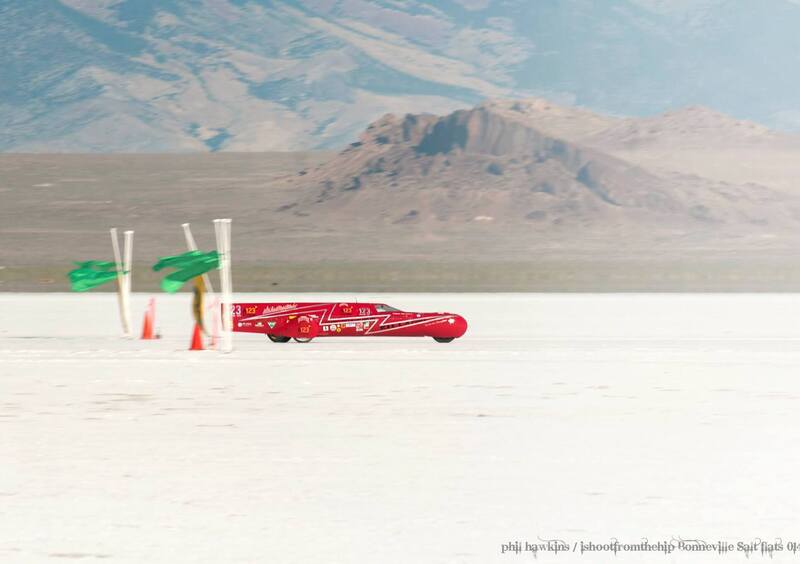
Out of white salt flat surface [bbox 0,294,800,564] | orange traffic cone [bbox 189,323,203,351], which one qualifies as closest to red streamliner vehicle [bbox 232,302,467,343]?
orange traffic cone [bbox 189,323,203,351]

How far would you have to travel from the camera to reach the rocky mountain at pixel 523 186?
388ft

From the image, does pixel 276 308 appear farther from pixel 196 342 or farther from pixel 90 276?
pixel 90 276

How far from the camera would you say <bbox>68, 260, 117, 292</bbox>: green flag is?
31.1 meters

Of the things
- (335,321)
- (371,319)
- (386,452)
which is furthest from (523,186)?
(386,452)

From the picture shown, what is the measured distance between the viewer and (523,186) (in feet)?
409

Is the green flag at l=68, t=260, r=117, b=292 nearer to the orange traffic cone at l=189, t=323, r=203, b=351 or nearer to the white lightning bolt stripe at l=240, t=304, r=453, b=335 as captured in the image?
the orange traffic cone at l=189, t=323, r=203, b=351

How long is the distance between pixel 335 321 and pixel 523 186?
9816 cm

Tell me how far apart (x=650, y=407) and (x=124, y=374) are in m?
8.52

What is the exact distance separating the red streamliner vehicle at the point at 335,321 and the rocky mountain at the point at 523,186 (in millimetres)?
85457

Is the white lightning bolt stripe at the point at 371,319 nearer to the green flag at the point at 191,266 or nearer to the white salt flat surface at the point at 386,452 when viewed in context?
the white salt flat surface at the point at 386,452

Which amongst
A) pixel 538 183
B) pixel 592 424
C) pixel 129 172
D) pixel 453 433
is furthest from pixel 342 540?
pixel 129 172

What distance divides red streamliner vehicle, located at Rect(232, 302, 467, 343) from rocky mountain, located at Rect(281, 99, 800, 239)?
3364 inches

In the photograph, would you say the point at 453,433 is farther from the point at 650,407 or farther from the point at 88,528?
Result: the point at 88,528

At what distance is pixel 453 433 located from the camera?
565 inches
